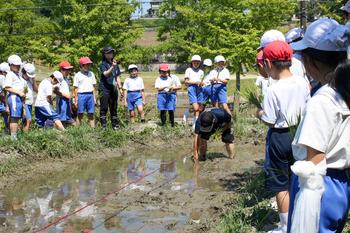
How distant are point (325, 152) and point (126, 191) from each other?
5.48 m

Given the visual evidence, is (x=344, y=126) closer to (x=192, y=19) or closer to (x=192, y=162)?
(x=192, y=162)

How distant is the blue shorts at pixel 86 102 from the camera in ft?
39.0

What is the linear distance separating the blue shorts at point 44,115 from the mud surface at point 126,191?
1369 mm

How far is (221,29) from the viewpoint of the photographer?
82.1 feet

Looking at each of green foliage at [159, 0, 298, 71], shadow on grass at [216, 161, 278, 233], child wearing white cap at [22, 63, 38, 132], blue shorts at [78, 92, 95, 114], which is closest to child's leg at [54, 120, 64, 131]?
child wearing white cap at [22, 63, 38, 132]

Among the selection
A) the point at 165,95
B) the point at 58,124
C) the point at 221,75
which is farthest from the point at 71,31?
the point at 58,124

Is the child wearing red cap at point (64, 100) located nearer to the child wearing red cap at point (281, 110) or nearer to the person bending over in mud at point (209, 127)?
the person bending over in mud at point (209, 127)

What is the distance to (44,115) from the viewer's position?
11.0 metres

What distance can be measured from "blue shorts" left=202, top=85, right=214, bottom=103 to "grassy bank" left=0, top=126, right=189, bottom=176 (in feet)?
3.09

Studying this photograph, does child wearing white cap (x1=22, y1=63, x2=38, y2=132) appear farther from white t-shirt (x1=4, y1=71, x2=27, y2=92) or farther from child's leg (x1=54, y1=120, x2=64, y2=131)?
child's leg (x1=54, y1=120, x2=64, y2=131)

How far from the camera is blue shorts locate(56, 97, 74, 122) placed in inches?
445

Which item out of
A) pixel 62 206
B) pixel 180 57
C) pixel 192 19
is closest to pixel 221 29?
pixel 192 19

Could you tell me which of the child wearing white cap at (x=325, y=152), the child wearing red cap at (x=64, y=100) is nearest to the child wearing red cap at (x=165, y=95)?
the child wearing red cap at (x=64, y=100)

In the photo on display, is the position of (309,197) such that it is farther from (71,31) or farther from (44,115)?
(71,31)
